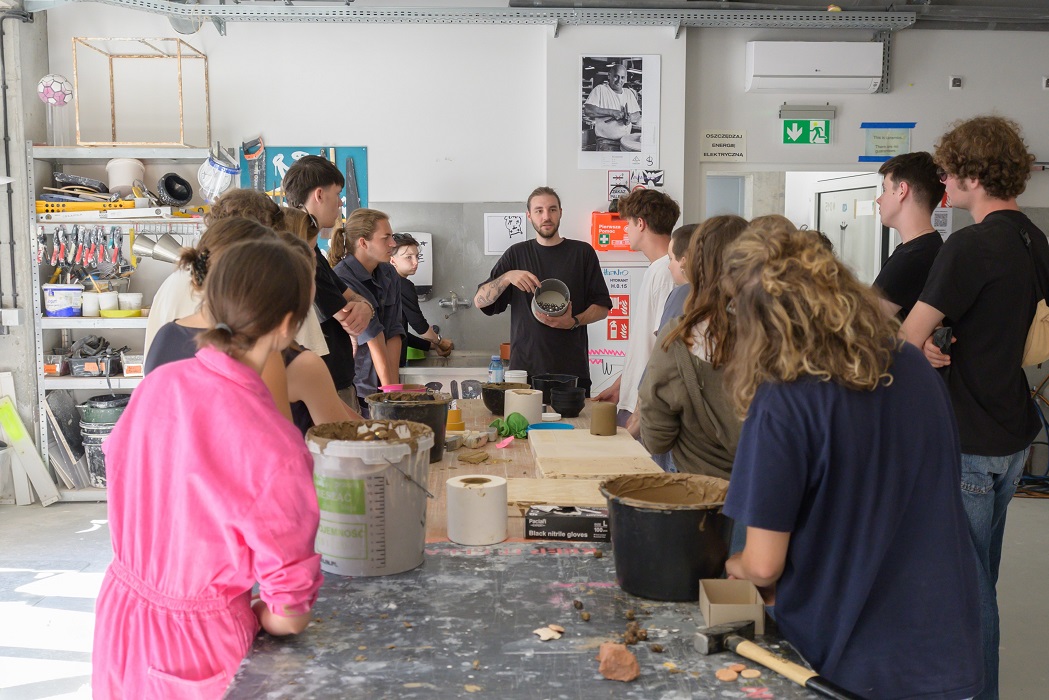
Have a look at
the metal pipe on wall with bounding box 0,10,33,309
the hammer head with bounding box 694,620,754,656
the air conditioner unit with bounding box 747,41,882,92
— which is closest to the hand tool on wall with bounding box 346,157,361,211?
the metal pipe on wall with bounding box 0,10,33,309

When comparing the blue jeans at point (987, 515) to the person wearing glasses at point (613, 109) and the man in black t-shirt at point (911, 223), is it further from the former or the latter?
the person wearing glasses at point (613, 109)

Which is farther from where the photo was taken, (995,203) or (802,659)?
(995,203)

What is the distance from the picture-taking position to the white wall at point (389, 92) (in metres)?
5.15

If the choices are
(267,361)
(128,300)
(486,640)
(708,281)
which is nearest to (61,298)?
(128,300)

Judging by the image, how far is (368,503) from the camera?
1.45 meters

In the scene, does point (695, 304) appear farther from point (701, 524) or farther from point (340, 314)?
point (340, 314)

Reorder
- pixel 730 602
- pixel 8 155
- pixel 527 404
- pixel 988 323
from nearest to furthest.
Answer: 1. pixel 730 602
2. pixel 988 323
3. pixel 527 404
4. pixel 8 155

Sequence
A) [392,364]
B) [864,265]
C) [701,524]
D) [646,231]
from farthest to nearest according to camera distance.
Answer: [864,265] → [392,364] → [646,231] → [701,524]

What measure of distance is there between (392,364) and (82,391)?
2415 millimetres

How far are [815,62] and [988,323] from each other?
3.24 metres

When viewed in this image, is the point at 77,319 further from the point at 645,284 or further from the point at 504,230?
the point at 645,284

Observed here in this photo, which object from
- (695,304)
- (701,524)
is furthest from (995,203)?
(701,524)

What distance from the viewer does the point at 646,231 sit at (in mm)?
3537

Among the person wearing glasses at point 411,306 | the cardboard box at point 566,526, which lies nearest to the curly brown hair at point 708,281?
the cardboard box at point 566,526
